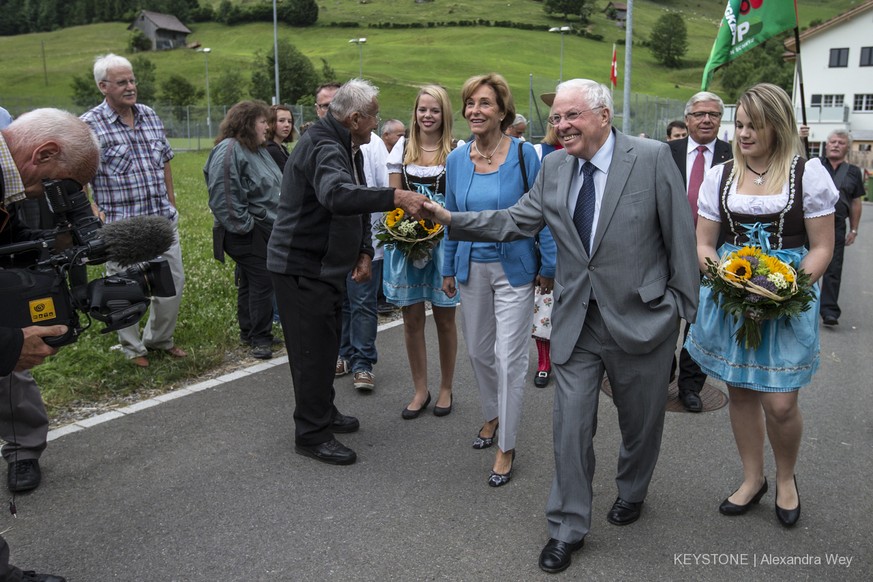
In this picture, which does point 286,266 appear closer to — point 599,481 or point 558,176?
point 558,176

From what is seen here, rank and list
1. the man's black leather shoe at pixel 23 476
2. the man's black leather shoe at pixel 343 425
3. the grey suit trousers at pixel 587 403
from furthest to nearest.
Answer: the man's black leather shoe at pixel 343 425 < the man's black leather shoe at pixel 23 476 < the grey suit trousers at pixel 587 403

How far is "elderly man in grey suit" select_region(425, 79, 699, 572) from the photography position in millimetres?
3650

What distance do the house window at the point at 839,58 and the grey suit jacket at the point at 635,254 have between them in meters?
69.3

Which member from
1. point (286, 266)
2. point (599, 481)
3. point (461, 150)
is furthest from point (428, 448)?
point (461, 150)

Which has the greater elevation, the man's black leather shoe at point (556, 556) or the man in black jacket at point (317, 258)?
the man in black jacket at point (317, 258)

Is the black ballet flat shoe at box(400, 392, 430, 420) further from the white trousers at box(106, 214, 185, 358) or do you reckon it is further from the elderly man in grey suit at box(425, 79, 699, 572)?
the white trousers at box(106, 214, 185, 358)

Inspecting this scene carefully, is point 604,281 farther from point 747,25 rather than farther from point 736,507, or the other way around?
point 747,25

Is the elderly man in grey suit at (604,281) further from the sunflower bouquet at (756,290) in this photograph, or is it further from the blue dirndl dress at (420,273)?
the blue dirndl dress at (420,273)

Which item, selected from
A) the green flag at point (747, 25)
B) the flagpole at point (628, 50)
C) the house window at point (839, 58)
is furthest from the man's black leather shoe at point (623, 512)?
the house window at point (839, 58)

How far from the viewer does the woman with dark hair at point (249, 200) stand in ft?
22.9

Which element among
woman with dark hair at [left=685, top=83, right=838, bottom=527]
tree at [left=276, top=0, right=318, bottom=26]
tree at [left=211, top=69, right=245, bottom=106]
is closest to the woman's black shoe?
woman with dark hair at [left=685, top=83, right=838, bottom=527]

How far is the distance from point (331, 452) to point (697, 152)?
3.72 meters

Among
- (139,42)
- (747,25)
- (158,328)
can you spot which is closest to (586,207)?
(158,328)

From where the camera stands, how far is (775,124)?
394cm
